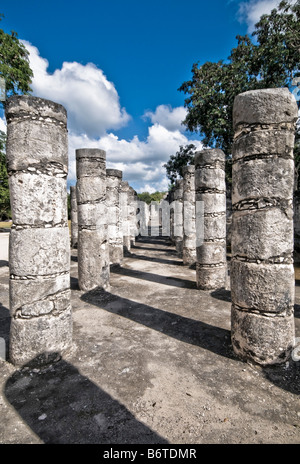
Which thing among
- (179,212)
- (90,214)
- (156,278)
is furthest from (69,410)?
(179,212)

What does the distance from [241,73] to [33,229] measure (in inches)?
617

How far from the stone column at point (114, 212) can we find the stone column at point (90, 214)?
8.09 feet

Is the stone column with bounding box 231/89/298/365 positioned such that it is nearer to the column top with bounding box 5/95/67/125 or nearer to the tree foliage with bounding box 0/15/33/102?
the column top with bounding box 5/95/67/125

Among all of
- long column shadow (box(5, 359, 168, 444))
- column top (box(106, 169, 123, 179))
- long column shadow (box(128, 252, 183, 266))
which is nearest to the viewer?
long column shadow (box(5, 359, 168, 444))

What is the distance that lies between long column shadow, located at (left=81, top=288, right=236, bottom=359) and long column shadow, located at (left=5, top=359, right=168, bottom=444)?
1.84 meters

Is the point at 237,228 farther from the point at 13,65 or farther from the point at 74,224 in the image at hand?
the point at 13,65

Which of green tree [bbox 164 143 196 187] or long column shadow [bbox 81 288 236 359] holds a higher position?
green tree [bbox 164 143 196 187]

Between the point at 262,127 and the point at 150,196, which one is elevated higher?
the point at 150,196

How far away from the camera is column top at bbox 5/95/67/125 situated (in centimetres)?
363

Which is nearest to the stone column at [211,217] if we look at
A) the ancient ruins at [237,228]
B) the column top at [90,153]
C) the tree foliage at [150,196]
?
the column top at [90,153]

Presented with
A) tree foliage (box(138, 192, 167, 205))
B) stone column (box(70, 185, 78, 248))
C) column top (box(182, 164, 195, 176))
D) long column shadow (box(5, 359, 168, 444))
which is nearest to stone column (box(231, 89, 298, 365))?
long column shadow (box(5, 359, 168, 444))

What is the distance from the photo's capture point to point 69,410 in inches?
112

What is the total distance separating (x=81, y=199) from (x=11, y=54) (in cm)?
1141
